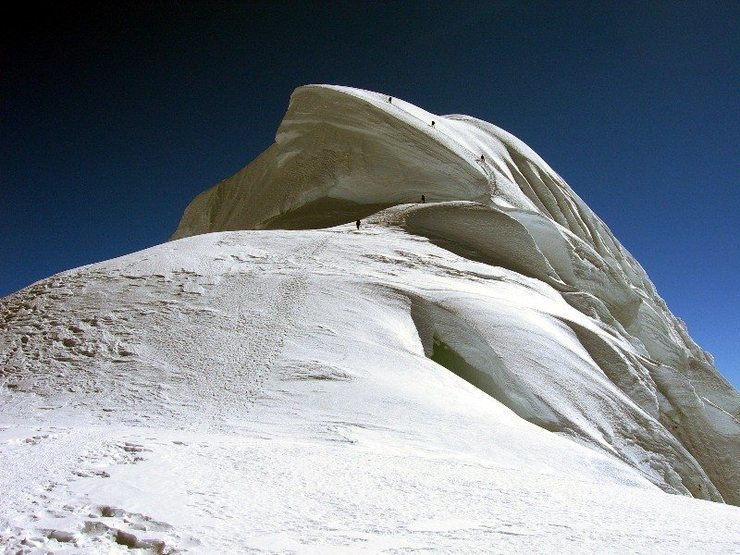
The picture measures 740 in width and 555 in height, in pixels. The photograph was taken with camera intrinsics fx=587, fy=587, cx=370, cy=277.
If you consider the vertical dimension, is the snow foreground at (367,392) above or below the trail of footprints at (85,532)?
above

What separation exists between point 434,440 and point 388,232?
11.7 meters

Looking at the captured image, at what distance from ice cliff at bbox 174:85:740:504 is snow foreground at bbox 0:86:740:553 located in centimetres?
7

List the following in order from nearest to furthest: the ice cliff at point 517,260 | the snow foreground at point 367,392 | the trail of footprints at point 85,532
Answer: the trail of footprints at point 85,532 → the snow foreground at point 367,392 → the ice cliff at point 517,260

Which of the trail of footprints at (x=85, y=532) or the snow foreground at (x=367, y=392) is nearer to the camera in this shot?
the trail of footprints at (x=85, y=532)

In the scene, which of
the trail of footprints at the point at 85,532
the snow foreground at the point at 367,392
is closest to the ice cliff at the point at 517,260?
the snow foreground at the point at 367,392

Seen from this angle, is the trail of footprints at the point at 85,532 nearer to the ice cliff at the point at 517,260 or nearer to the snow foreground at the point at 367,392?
the snow foreground at the point at 367,392

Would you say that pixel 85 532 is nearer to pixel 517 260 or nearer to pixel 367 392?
pixel 367 392

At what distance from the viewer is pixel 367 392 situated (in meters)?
8.39

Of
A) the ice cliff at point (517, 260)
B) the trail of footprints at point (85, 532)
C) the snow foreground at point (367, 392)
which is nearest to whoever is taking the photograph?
the trail of footprints at point (85, 532)

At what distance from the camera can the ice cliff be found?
36.0 feet

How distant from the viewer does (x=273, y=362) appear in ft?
30.7

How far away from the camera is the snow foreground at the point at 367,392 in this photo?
4086 mm

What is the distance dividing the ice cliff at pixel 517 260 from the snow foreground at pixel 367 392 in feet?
0.24

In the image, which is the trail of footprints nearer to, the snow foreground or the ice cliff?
the snow foreground
